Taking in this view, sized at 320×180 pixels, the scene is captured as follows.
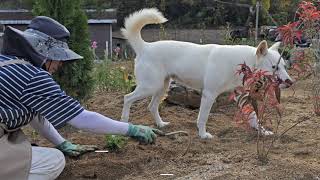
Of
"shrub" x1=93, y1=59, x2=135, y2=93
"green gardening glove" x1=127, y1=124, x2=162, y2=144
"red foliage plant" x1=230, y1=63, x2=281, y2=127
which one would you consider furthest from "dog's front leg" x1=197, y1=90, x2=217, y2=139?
"shrub" x1=93, y1=59, x2=135, y2=93

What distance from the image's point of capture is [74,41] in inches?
233

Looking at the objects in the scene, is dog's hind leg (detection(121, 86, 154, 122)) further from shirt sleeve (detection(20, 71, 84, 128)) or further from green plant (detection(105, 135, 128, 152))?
shirt sleeve (detection(20, 71, 84, 128))

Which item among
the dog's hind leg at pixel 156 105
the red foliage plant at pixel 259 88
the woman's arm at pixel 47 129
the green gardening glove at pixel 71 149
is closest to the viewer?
the red foliage plant at pixel 259 88

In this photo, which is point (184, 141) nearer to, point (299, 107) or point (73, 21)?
point (73, 21)

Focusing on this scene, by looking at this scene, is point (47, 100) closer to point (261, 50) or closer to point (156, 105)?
point (261, 50)

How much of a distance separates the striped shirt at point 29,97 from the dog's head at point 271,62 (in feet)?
8.25

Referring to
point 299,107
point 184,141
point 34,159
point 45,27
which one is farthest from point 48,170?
point 299,107

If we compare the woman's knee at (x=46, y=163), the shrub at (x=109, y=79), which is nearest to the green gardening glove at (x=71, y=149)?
the woman's knee at (x=46, y=163)

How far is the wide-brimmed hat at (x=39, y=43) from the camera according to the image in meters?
3.21

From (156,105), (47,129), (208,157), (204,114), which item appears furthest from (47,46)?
(156,105)

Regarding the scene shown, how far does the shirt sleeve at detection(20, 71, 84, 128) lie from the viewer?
121 inches

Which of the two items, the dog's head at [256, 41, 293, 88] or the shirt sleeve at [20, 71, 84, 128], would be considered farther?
the dog's head at [256, 41, 293, 88]

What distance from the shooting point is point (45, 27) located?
3.39 meters

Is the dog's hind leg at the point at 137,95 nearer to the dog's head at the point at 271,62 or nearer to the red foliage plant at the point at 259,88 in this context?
the dog's head at the point at 271,62
